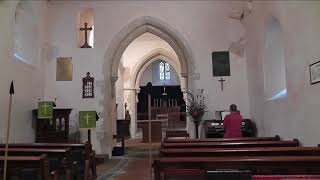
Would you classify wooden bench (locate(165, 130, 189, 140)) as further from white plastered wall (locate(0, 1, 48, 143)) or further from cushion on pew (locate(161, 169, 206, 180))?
cushion on pew (locate(161, 169, 206, 180))

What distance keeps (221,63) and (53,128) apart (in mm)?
4998

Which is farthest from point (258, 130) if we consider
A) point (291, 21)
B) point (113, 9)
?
point (113, 9)

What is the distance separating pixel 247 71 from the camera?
950 cm

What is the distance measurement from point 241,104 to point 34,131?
18.9ft

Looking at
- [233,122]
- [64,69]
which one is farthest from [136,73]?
[233,122]

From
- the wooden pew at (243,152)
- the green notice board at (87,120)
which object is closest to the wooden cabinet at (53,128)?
the green notice board at (87,120)

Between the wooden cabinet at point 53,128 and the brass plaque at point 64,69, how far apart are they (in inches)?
60.7

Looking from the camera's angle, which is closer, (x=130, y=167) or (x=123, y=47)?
(x=130, y=167)

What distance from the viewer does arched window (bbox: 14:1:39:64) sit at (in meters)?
8.69

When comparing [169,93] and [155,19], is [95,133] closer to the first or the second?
[155,19]

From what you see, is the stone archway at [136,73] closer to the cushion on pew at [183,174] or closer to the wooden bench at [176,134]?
the wooden bench at [176,134]

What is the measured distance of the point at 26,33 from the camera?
906 centimetres

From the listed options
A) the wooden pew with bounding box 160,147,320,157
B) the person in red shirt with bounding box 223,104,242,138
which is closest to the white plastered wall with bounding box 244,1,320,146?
the person in red shirt with bounding box 223,104,242,138

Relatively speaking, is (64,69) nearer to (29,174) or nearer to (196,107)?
(196,107)
